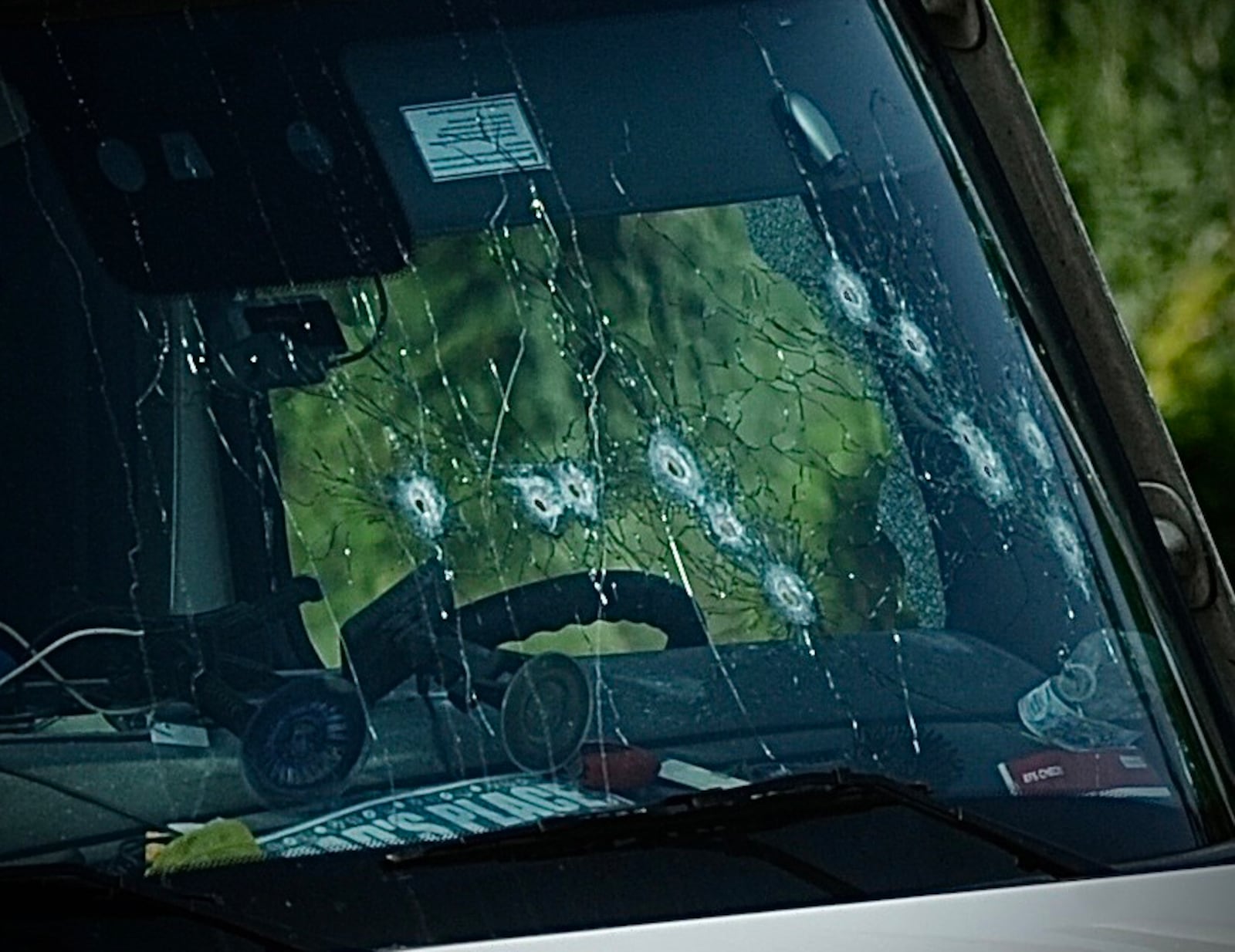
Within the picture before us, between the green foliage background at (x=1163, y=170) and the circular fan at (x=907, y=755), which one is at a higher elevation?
the green foliage background at (x=1163, y=170)

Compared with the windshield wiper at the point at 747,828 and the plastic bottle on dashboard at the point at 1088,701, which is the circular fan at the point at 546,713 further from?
the plastic bottle on dashboard at the point at 1088,701

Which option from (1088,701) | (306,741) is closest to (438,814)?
(306,741)

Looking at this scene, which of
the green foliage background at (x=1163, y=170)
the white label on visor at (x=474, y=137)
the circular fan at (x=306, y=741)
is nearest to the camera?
the circular fan at (x=306, y=741)

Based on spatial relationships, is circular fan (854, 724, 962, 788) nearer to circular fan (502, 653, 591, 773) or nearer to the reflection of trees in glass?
the reflection of trees in glass

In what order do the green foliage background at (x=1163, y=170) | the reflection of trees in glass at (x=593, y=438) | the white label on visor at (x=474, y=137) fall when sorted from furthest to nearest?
the green foliage background at (x=1163, y=170) < the white label on visor at (x=474, y=137) < the reflection of trees in glass at (x=593, y=438)

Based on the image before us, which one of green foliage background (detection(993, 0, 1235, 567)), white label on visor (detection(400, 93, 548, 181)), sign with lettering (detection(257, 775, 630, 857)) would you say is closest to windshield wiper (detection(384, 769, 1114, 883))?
sign with lettering (detection(257, 775, 630, 857))

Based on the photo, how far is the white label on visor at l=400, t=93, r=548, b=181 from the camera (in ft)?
6.94

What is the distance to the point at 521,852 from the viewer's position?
1828 mm

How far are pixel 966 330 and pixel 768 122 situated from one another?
0.79 feet

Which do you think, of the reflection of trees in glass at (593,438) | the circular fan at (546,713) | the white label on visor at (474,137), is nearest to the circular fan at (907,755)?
the reflection of trees in glass at (593,438)

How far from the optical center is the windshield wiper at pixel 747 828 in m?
1.83

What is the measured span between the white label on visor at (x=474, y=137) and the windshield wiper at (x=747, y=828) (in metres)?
0.55

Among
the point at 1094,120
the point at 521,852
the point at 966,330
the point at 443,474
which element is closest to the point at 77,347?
the point at 443,474

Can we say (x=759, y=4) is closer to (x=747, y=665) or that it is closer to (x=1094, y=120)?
(x=747, y=665)
